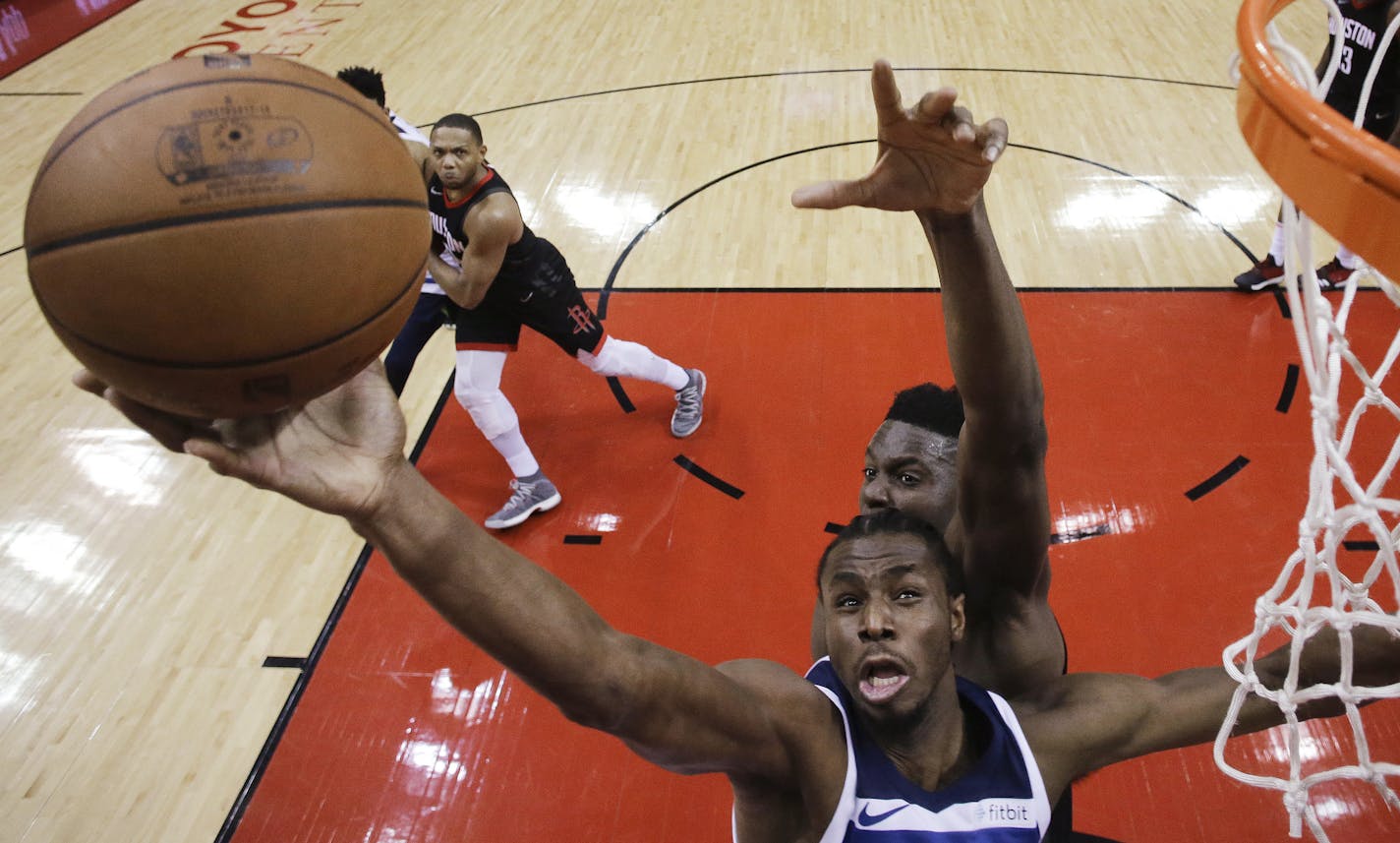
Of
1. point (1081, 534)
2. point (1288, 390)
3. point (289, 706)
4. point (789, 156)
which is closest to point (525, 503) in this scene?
point (289, 706)

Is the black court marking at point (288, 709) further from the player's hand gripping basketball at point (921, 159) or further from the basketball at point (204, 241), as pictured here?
the player's hand gripping basketball at point (921, 159)

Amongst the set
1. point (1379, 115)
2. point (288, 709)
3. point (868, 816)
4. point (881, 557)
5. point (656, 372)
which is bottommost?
point (288, 709)

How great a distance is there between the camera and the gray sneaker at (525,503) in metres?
4.13

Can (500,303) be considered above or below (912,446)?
below

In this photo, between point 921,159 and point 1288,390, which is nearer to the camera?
point 921,159

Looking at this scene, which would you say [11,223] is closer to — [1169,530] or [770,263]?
[770,263]

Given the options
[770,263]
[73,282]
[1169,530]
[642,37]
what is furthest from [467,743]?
[642,37]

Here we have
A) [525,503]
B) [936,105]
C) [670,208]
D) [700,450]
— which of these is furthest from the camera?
[670,208]

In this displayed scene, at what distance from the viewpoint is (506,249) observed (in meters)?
3.77

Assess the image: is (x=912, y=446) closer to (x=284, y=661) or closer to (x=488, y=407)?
(x=488, y=407)

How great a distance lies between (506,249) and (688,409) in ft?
3.84

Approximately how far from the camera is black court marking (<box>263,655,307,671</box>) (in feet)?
12.0

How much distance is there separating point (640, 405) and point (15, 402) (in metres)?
3.14

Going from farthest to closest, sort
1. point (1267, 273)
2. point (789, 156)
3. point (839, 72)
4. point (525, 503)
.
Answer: point (839, 72) < point (789, 156) < point (1267, 273) < point (525, 503)
